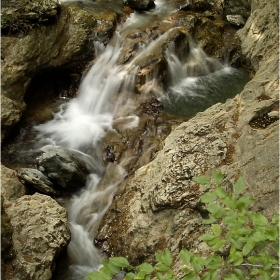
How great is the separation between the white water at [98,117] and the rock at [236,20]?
1.87 m

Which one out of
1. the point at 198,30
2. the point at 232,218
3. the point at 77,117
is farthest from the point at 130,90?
the point at 232,218

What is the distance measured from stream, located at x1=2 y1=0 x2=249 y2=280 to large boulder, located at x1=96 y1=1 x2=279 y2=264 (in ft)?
1.70

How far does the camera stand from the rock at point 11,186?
5.45m

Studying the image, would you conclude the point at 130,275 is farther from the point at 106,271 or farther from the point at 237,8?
the point at 237,8

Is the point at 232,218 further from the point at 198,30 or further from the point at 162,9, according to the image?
the point at 162,9

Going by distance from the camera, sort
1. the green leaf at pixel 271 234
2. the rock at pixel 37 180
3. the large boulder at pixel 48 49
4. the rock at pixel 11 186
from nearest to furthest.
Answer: the green leaf at pixel 271 234
the rock at pixel 11 186
the rock at pixel 37 180
the large boulder at pixel 48 49

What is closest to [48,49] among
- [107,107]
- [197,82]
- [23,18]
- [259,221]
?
[23,18]

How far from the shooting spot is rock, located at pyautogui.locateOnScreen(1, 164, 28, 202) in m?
5.45

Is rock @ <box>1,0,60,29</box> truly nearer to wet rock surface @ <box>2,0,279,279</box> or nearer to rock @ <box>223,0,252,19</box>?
wet rock surface @ <box>2,0,279,279</box>

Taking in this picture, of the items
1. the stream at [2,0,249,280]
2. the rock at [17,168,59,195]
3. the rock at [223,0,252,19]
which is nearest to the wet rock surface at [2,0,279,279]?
the rock at [17,168,59,195]

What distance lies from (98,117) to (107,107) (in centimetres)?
42

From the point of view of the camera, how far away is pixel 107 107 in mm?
8445

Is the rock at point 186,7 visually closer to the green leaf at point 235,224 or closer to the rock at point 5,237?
the rock at point 5,237

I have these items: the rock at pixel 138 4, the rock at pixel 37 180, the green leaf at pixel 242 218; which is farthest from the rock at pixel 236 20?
the green leaf at pixel 242 218
